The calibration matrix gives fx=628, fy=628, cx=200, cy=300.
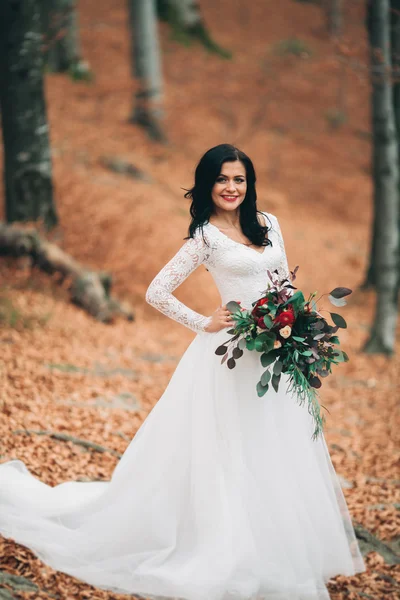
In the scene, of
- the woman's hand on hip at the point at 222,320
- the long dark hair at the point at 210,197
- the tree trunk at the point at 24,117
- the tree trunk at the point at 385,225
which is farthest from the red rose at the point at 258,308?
the tree trunk at the point at 24,117

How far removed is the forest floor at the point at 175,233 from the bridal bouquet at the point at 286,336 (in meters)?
1.60

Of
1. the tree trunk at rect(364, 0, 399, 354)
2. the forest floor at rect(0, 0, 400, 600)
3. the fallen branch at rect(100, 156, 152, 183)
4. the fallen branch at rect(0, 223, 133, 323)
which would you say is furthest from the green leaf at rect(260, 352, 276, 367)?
the fallen branch at rect(100, 156, 152, 183)

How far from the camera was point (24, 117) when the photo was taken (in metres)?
8.15

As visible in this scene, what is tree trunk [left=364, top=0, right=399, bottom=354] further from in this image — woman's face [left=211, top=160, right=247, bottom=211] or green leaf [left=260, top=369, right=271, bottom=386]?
green leaf [left=260, top=369, right=271, bottom=386]

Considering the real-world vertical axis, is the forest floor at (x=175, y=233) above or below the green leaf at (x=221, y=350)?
below

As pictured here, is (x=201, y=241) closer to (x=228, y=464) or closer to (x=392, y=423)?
(x=228, y=464)

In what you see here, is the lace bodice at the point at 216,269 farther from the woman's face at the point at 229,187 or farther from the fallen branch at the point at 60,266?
the fallen branch at the point at 60,266

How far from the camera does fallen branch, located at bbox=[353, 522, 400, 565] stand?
4.42 m

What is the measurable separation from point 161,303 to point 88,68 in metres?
13.3

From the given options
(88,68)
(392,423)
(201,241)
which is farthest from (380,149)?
(88,68)

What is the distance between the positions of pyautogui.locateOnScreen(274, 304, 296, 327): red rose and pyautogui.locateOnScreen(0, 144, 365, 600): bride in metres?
0.37

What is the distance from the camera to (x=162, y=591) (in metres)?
3.52

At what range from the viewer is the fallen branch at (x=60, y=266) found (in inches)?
311

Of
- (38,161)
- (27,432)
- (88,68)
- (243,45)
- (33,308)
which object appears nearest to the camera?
(27,432)
